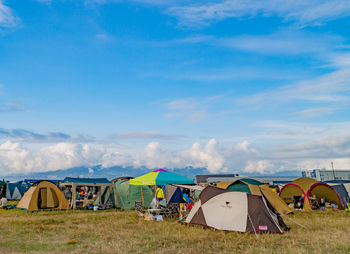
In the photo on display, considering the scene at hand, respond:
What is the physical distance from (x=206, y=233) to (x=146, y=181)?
22.9 feet

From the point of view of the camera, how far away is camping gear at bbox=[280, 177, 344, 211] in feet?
71.7

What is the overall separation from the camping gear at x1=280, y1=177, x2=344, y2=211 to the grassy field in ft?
28.1

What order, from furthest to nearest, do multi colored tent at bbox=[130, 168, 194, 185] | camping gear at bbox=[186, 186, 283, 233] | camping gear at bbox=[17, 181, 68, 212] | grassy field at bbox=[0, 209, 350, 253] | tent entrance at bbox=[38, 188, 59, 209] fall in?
tent entrance at bbox=[38, 188, 59, 209], camping gear at bbox=[17, 181, 68, 212], multi colored tent at bbox=[130, 168, 194, 185], camping gear at bbox=[186, 186, 283, 233], grassy field at bbox=[0, 209, 350, 253]

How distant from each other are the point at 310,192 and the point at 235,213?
530 inches

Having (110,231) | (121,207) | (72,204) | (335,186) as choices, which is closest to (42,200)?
(72,204)

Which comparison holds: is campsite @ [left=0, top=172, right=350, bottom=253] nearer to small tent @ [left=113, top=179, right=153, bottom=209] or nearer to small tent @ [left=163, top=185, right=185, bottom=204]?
small tent @ [left=163, top=185, right=185, bottom=204]

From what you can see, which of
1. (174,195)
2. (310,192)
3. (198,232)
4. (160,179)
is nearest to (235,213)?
(198,232)

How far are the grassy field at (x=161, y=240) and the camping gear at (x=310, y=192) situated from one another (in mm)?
8553

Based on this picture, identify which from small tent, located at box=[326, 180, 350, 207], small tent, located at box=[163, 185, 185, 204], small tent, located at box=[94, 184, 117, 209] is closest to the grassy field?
small tent, located at box=[163, 185, 185, 204]

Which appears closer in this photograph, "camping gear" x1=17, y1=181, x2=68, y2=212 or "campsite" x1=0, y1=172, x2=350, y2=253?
"campsite" x1=0, y1=172, x2=350, y2=253

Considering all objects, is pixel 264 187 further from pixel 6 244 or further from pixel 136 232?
pixel 6 244

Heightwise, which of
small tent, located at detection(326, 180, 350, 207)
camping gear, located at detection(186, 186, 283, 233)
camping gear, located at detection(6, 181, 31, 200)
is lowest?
small tent, located at detection(326, 180, 350, 207)

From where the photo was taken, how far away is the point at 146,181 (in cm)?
1761

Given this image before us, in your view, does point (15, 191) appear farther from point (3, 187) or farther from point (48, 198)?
point (48, 198)
